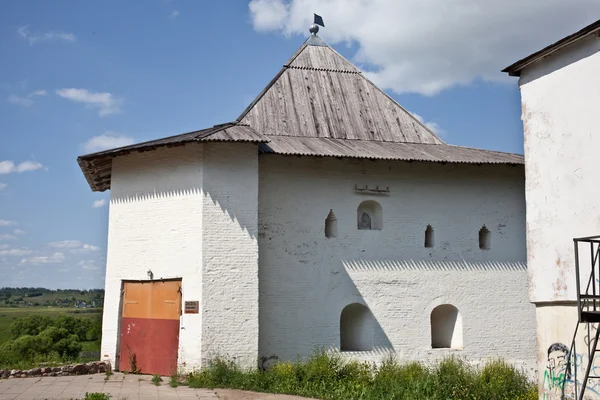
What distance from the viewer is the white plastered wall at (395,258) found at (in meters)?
12.2

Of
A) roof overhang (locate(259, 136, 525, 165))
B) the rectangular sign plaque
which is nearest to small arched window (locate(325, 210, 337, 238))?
roof overhang (locate(259, 136, 525, 165))

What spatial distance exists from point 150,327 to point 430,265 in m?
5.60

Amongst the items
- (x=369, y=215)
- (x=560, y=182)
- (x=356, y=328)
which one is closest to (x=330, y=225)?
(x=369, y=215)

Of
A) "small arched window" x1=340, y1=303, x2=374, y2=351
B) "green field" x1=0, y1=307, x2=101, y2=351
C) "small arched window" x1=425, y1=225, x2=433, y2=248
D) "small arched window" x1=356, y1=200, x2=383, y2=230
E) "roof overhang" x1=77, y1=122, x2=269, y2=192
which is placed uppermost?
"roof overhang" x1=77, y1=122, x2=269, y2=192

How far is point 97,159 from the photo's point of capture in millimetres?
12430

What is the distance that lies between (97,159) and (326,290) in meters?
5.03

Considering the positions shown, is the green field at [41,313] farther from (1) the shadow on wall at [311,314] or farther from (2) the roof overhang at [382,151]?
(2) the roof overhang at [382,151]

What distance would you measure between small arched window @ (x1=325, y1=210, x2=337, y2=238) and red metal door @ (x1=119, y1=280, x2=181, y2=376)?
10.2 ft

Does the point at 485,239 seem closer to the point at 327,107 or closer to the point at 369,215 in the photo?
the point at 369,215

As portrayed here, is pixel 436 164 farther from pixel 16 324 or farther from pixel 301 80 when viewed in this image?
pixel 16 324

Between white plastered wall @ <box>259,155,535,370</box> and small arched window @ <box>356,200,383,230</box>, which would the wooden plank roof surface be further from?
small arched window @ <box>356,200,383,230</box>

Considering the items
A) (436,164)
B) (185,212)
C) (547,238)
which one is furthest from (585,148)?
(185,212)

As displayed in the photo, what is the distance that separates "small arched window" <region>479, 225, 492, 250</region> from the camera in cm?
1370

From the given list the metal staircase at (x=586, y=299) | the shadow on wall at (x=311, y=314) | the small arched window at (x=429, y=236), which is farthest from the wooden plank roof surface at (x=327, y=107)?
the metal staircase at (x=586, y=299)
